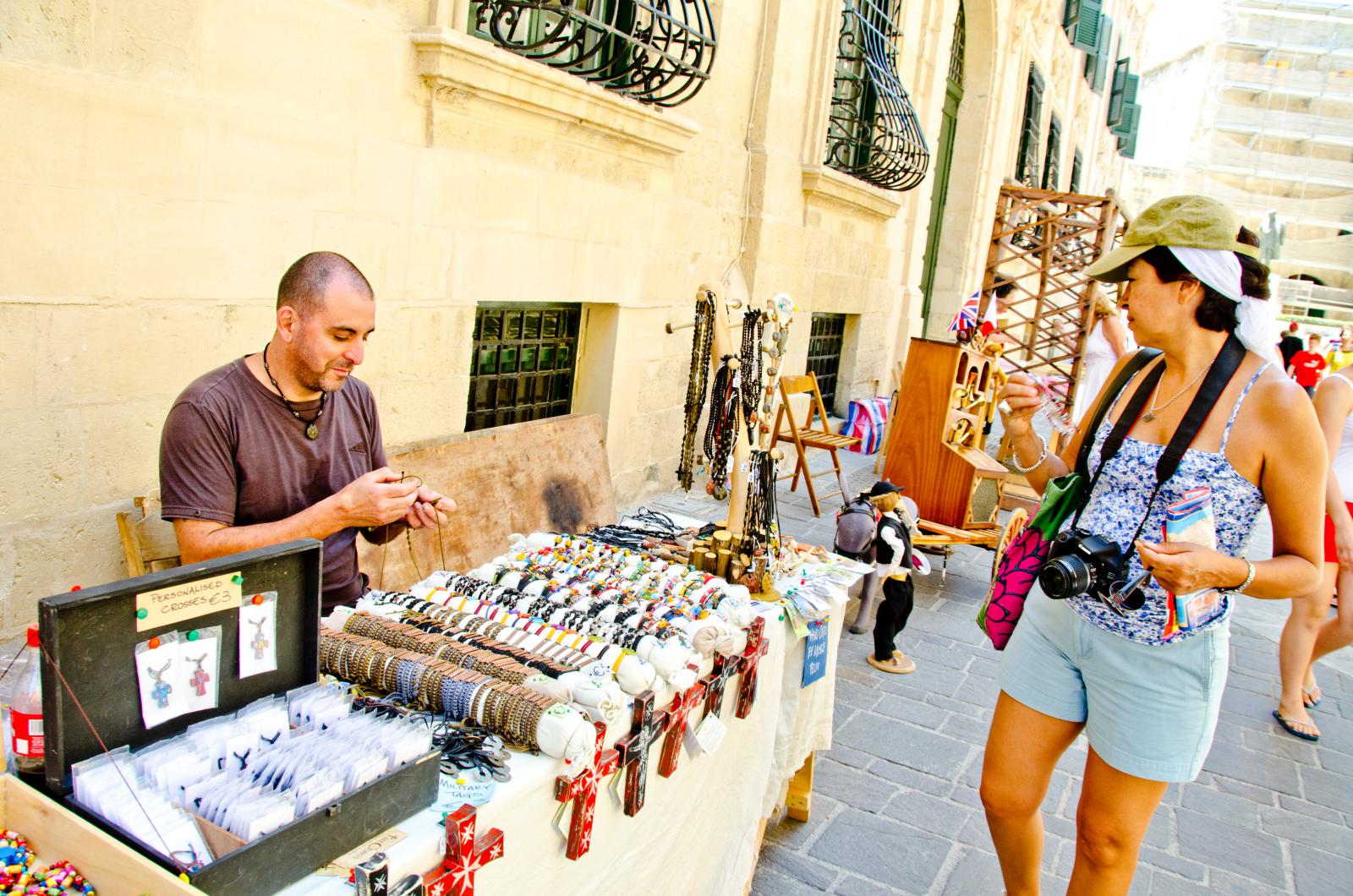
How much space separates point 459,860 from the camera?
1.54m

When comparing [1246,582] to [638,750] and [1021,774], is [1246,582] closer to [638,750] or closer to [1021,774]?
[1021,774]

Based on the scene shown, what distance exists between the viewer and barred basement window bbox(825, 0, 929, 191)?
8414 millimetres

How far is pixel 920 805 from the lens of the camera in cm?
356

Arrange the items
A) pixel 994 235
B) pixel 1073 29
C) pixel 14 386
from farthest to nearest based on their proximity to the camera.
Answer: pixel 1073 29, pixel 994 235, pixel 14 386

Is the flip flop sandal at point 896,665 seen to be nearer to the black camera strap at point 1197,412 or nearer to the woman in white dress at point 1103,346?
the woman in white dress at point 1103,346

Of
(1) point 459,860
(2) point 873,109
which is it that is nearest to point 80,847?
(1) point 459,860

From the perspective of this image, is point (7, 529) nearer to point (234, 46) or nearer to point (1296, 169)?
point (234, 46)

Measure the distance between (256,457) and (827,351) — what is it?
7940 millimetres

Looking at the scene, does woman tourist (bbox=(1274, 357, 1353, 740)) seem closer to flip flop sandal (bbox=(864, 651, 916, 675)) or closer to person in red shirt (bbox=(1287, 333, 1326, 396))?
flip flop sandal (bbox=(864, 651, 916, 675))

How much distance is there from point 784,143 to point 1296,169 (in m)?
45.7

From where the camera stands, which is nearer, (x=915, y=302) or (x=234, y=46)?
(x=234, y=46)

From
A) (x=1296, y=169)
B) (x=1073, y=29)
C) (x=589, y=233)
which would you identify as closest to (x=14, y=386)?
(x=589, y=233)

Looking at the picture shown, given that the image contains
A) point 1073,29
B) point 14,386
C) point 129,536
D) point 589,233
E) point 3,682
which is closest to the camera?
point 3,682

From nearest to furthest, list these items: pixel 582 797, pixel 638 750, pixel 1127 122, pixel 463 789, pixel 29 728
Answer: pixel 29 728, pixel 463 789, pixel 582 797, pixel 638 750, pixel 1127 122
